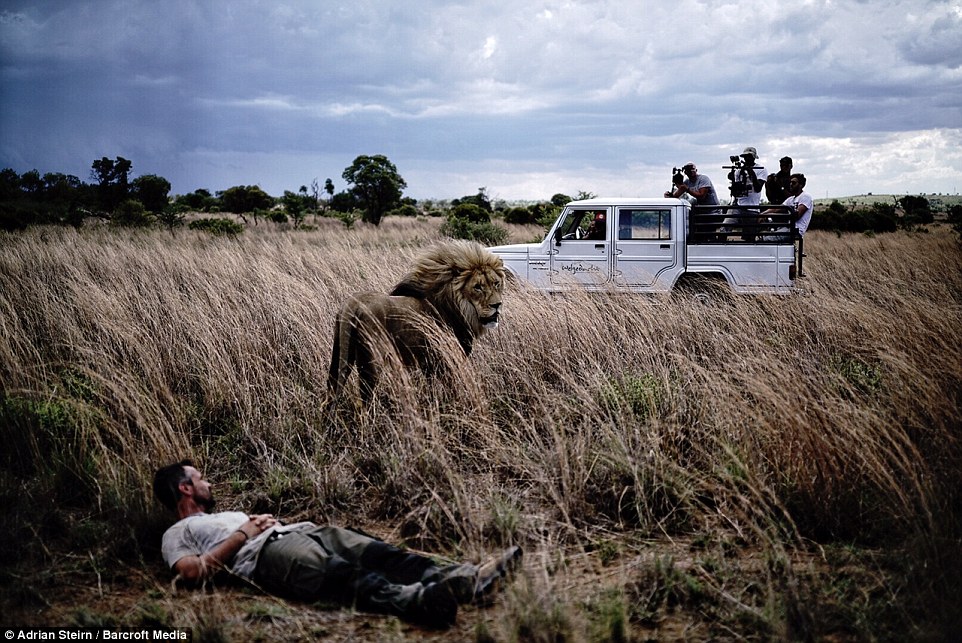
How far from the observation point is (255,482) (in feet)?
14.1

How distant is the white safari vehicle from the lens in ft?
30.2

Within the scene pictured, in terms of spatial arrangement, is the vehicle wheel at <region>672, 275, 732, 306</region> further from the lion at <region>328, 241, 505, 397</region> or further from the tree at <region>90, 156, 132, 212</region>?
the tree at <region>90, 156, 132, 212</region>

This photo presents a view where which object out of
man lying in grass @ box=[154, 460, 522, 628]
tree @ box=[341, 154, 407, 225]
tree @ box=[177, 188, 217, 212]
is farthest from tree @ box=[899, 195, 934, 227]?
tree @ box=[177, 188, 217, 212]

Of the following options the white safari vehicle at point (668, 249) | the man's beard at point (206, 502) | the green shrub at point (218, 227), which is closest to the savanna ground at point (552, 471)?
the man's beard at point (206, 502)

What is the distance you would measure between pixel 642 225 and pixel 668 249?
1.68 feet

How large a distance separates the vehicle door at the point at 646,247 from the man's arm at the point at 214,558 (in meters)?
7.09

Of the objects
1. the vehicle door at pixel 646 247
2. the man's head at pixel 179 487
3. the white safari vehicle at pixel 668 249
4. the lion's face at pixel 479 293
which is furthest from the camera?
the vehicle door at pixel 646 247

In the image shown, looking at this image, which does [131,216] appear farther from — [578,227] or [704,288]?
[704,288]

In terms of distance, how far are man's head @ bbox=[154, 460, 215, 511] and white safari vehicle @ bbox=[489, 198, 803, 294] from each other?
626cm

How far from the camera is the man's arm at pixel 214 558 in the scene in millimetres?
3090

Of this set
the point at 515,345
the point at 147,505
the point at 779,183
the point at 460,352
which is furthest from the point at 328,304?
the point at 779,183

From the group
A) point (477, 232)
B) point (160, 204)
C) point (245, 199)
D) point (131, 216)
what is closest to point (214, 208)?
point (245, 199)

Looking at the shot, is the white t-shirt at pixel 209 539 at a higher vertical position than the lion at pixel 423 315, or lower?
lower

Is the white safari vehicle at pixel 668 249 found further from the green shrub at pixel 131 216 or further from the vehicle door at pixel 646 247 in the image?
the green shrub at pixel 131 216
